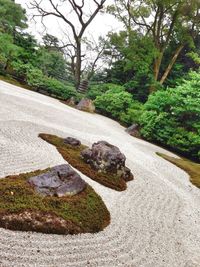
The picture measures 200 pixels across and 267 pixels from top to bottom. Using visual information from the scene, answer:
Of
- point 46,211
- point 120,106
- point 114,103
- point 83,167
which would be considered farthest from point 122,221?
point 114,103

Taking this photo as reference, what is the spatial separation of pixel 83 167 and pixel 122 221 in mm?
2654

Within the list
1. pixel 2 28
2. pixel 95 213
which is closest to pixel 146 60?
pixel 2 28

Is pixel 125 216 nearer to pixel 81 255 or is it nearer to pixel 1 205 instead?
pixel 81 255

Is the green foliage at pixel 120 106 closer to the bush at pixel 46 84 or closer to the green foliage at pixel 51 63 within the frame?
the bush at pixel 46 84

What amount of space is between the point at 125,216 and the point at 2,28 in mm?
24605

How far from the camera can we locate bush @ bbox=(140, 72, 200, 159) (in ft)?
55.4

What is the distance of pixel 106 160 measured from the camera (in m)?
8.91

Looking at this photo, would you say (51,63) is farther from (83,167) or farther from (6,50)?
(83,167)

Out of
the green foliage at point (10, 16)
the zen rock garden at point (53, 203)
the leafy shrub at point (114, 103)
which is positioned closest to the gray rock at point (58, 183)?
the zen rock garden at point (53, 203)

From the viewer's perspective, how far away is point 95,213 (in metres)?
6.19

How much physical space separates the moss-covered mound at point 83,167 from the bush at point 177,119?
853 cm

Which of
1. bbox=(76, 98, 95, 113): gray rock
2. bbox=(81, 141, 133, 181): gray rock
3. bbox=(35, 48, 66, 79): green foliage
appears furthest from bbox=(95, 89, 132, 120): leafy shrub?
bbox=(81, 141, 133, 181): gray rock

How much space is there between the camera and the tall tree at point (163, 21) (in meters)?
25.6

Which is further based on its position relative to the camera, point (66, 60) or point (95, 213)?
point (66, 60)
